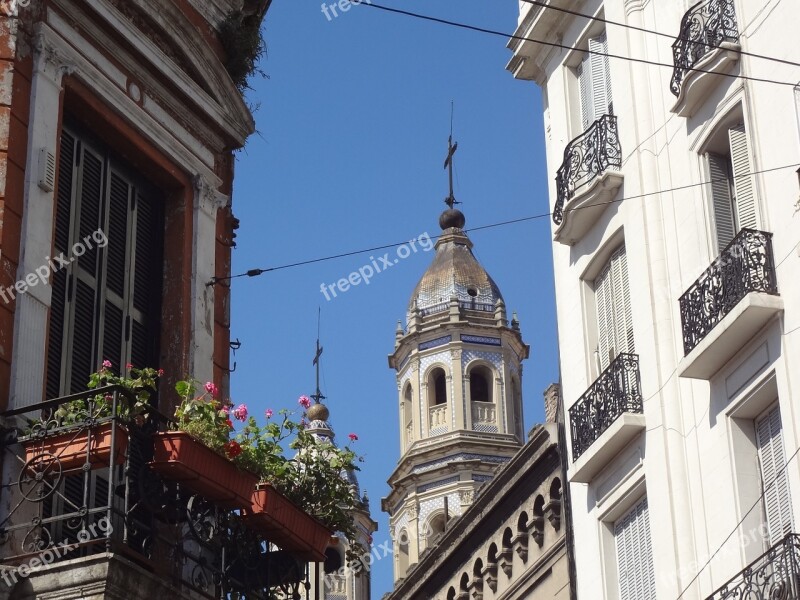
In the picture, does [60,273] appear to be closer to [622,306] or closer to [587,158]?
[622,306]

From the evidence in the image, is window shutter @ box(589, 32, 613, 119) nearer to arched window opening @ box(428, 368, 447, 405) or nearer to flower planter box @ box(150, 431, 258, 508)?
flower planter box @ box(150, 431, 258, 508)

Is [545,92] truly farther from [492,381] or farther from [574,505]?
[492,381]

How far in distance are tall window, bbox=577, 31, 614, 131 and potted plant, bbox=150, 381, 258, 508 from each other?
9.48m

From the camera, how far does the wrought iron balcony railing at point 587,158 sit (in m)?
19.8

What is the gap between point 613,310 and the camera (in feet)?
64.1

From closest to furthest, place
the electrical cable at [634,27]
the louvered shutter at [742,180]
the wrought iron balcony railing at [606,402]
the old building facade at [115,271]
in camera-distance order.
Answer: the old building facade at [115,271] < the electrical cable at [634,27] < the louvered shutter at [742,180] < the wrought iron balcony railing at [606,402]

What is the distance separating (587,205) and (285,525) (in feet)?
28.0

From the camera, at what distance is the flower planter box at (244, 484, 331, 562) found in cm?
1209

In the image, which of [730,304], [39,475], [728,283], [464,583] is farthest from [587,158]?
[464,583]

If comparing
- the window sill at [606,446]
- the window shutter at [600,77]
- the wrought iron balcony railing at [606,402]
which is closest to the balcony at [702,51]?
the window shutter at [600,77]

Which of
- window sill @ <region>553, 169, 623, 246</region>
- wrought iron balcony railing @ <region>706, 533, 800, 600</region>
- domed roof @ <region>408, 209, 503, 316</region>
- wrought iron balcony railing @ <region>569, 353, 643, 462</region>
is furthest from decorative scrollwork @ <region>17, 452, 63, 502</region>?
domed roof @ <region>408, 209, 503, 316</region>

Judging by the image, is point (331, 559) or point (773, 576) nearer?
point (331, 559)

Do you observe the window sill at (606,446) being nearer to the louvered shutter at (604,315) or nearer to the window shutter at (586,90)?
the louvered shutter at (604,315)

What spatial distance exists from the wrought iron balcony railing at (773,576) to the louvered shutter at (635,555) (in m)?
2.47
